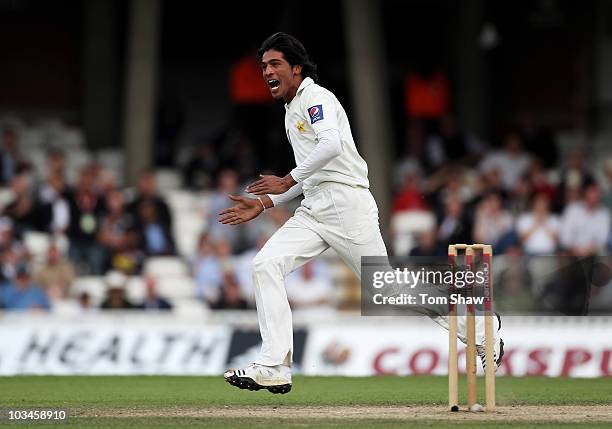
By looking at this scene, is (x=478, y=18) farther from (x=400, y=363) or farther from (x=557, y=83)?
(x=400, y=363)

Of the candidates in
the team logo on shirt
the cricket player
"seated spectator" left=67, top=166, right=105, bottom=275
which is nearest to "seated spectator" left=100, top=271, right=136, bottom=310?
"seated spectator" left=67, top=166, right=105, bottom=275

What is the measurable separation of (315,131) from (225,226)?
8.90 m

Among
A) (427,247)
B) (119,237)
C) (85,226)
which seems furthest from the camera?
(85,226)

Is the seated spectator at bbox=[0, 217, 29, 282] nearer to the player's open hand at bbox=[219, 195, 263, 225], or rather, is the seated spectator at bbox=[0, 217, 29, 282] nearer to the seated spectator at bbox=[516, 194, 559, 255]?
the seated spectator at bbox=[516, 194, 559, 255]

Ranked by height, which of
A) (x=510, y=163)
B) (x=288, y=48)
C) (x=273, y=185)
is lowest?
(x=510, y=163)

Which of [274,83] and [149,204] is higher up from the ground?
[274,83]

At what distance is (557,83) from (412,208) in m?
7.18

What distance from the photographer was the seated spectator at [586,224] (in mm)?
16125

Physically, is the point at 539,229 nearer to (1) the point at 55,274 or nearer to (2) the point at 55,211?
(1) the point at 55,274

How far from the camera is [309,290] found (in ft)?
51.0

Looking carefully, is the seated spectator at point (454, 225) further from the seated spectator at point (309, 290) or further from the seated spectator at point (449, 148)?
the seated spectator at point (449, 148)

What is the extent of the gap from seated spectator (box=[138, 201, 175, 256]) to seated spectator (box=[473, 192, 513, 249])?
3.66 m

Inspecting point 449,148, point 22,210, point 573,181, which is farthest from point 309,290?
point 449,148

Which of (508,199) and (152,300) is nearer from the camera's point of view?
(152,300)
